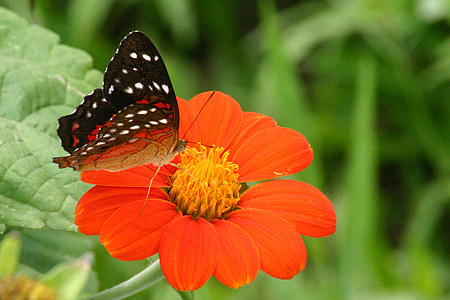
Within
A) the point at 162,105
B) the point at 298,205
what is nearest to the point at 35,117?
the point at 162,105

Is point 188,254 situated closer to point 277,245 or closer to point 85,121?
point 277,245

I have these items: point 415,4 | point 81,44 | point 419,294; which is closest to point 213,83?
point 81,44

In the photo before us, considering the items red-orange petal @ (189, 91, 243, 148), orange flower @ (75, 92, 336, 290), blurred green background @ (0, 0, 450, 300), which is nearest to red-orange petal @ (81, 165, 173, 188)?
orange flower @ (75, 92, 336, 290)

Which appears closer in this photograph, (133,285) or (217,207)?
(133,285)

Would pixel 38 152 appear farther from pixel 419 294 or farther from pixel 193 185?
pixel 419 294

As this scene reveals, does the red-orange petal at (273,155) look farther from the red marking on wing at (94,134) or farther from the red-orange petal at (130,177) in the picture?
the red marking on wing at (94,134)

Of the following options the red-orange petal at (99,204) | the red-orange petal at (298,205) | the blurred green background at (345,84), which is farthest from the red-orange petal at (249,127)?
the blurred green background at (345,84)

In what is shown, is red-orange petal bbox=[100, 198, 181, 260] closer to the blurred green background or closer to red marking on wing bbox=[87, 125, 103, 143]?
red marking on wing bbox=[87, 125, 103, 143]
